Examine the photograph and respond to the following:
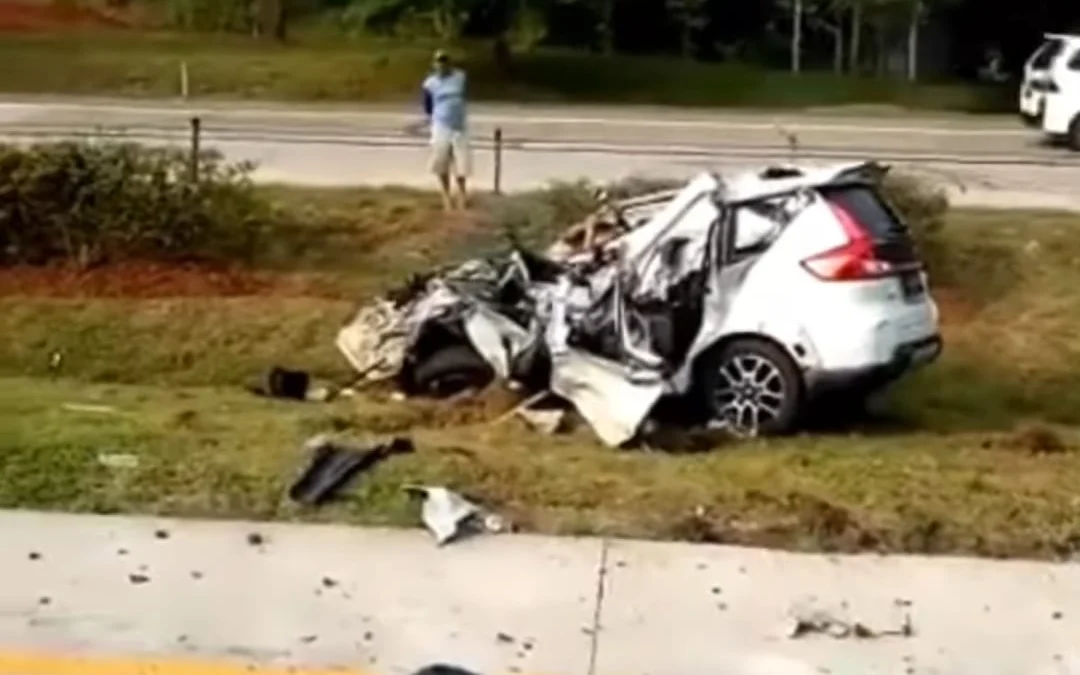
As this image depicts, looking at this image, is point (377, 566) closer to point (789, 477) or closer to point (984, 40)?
point (789, 477)

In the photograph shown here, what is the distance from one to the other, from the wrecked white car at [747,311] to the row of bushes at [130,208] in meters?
4.51

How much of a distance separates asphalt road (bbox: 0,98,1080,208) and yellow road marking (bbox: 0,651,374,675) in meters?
13.1

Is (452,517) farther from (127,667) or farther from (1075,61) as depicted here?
(1075,61)

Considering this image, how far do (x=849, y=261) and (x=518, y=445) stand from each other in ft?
7.37

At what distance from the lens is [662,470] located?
10.4 m

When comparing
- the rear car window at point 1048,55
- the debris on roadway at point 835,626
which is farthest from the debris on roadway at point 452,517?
the rear car window at point 1048,55

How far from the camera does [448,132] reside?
65.5 feet

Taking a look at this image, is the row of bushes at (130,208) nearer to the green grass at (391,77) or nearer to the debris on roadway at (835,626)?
the debris on roadway at (835,626)

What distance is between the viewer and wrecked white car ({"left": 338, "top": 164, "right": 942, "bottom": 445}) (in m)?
12.2

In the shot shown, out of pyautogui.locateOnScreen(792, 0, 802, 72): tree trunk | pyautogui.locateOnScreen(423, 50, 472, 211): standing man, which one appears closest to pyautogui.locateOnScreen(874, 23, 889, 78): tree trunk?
pyautogui.locateOnScreen(792, 0, 802, 72): tree trunk

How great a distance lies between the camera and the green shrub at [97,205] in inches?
679

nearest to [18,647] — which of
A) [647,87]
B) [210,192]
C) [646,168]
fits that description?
[210,192]

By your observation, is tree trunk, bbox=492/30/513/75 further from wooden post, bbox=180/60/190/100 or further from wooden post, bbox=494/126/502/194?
wooden post, bbox=494/126/502/194

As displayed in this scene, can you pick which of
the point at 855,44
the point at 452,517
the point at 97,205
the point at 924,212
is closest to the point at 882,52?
the point at 855,44
